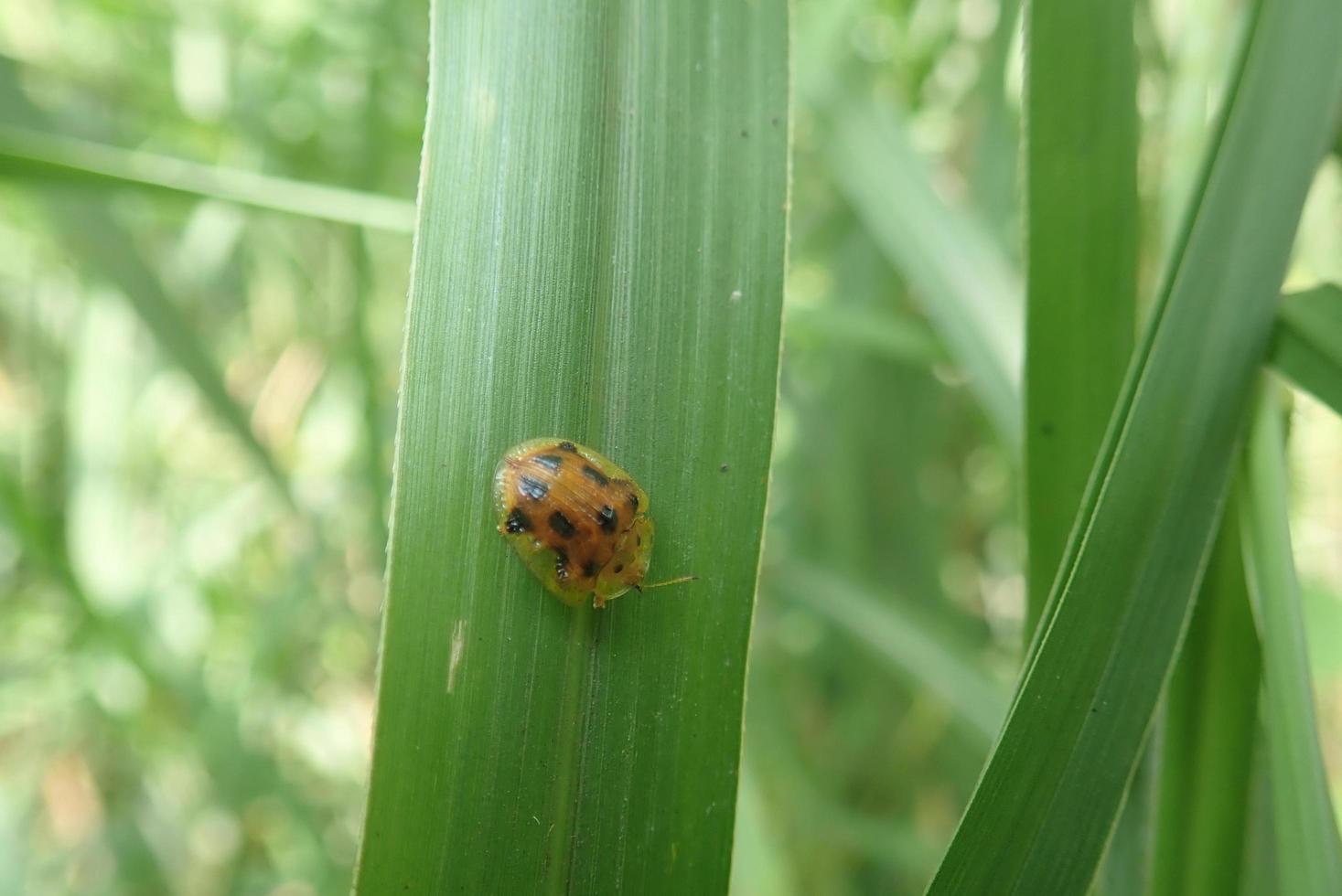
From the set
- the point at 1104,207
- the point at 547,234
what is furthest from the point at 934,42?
the point at 547,234

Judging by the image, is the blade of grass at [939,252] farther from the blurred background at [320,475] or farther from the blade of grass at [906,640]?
the blade of grass at [906,640]

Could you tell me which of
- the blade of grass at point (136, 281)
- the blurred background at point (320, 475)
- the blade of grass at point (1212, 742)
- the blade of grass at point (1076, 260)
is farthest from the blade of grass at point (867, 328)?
the blade of grass at point (136, 281)

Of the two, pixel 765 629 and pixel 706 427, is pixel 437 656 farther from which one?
pixel 765 629

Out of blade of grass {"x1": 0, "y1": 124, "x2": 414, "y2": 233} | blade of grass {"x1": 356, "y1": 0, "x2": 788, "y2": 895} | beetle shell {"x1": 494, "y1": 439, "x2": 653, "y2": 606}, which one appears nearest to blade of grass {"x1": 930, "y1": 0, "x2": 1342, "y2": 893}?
blade of grass {"x1": 356, "y1": 0, "x2": 788, "y2": 895}

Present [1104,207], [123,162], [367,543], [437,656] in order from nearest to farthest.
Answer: [437,656], [1104,207], [123,162], [367,543]


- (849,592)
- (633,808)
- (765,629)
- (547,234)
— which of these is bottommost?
(765,629)
